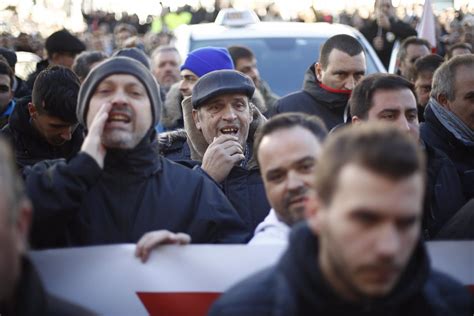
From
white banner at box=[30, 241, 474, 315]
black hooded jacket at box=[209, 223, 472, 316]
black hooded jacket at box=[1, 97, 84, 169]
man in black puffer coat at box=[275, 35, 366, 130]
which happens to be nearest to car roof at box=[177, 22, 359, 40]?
man in black puffer coat at box=[275, 35, 366, 130]

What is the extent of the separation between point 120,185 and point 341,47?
12.2 ft

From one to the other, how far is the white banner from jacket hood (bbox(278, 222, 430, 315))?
87 cm

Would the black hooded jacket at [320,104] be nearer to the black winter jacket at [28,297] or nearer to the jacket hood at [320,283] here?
the jacket hood at [320,283]

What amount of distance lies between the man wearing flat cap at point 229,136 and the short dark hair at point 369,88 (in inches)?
24.6

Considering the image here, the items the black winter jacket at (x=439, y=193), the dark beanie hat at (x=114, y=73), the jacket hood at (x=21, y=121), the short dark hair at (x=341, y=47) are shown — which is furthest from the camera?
the short dark hair at (x=341, y=47)

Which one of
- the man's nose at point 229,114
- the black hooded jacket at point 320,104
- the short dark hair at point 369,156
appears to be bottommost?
the black hooded jacket at point 320,104

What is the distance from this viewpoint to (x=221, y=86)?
19.0 ft

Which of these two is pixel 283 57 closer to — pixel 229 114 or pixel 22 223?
pixel 229 114

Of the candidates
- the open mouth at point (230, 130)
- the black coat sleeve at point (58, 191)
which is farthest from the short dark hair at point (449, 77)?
the black coat sleeve at point (58, 191)

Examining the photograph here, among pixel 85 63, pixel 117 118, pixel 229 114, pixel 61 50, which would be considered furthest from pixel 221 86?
pixel 61 50

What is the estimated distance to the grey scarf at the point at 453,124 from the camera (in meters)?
6.03

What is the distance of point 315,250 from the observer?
3053 mm

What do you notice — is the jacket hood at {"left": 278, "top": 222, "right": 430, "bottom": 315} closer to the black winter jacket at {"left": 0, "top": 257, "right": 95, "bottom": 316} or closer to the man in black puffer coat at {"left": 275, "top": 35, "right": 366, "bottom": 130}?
the black winter jacket at {"left": 0, "top": 257, "right": 95, "bottom": 316}

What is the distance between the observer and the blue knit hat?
7453 mm
